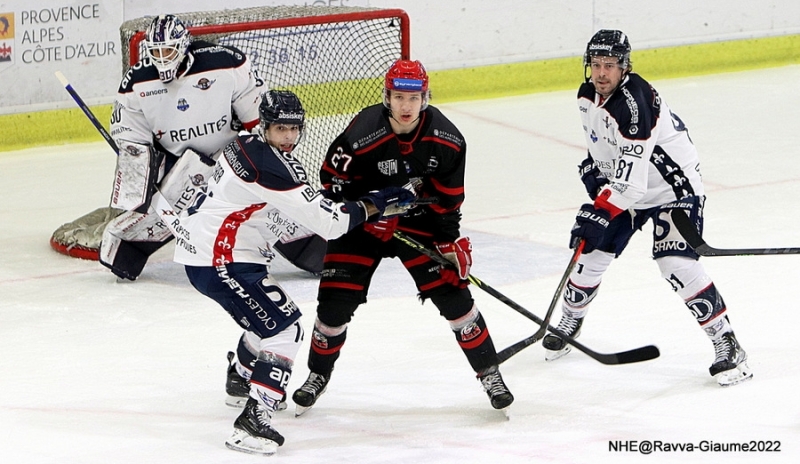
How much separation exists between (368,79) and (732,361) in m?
2.59

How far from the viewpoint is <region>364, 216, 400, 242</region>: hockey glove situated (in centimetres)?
369

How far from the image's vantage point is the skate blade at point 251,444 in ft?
11.6

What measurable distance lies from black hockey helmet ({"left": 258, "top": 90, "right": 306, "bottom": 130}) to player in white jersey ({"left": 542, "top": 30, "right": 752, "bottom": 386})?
3.02 ft

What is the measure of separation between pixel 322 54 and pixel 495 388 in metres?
2.76

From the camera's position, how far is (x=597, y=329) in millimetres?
4641

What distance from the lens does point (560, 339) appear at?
4383 mm

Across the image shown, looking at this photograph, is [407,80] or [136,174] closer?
[407,80]

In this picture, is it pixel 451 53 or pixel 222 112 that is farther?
pixel 451 53

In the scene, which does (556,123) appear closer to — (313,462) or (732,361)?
(732,361)

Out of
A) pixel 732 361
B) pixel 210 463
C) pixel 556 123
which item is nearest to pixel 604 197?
pixel 732 361

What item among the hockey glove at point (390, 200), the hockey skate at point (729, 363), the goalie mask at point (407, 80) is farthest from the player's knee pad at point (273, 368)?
the hockey skate at point (729, 363)

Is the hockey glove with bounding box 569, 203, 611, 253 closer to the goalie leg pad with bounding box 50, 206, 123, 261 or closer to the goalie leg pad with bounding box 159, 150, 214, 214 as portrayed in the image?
the goalie leg pad with bounding box 159, 150, 214, 214

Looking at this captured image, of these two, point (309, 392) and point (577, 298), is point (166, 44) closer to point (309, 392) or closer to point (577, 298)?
point (309, 392)

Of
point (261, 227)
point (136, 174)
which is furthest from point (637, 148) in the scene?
point (136, 174)
